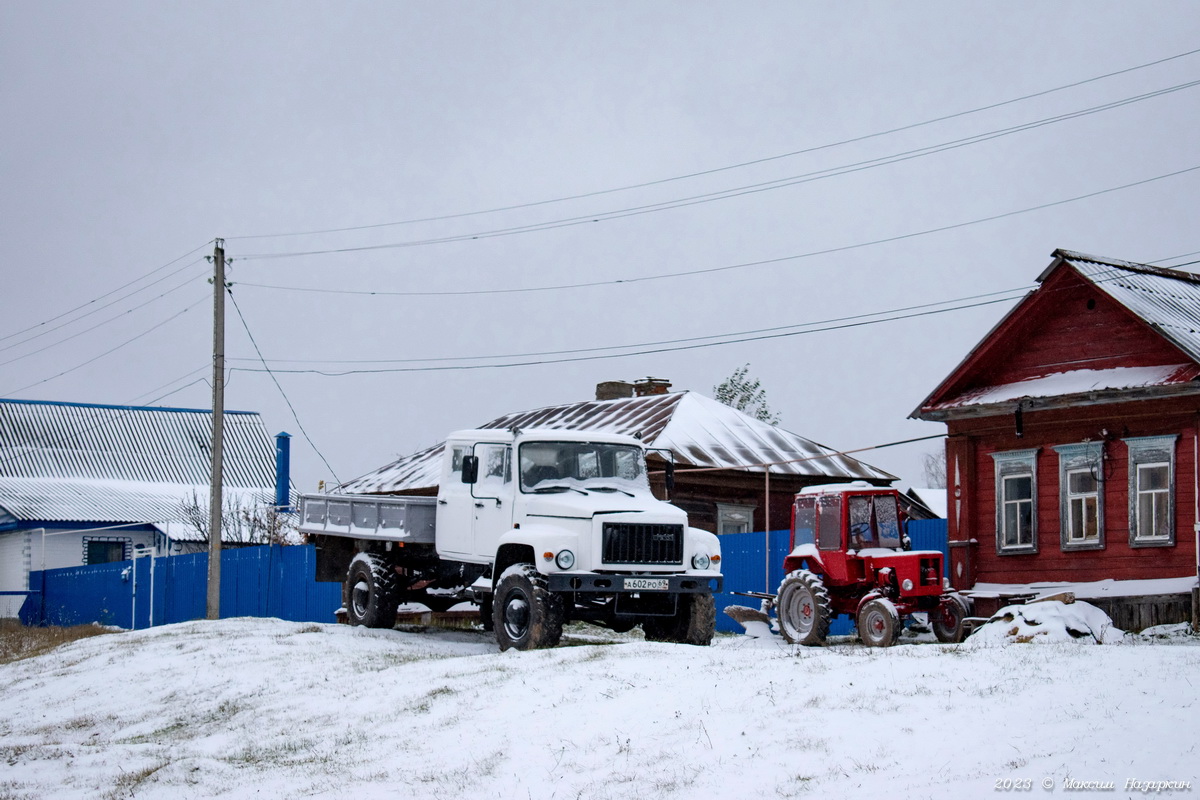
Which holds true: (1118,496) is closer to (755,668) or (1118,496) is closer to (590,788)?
(755,668)

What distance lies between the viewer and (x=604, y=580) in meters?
Result: 14.9

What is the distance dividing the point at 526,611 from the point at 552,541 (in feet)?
3.15

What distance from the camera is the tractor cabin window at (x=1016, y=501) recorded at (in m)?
22.0

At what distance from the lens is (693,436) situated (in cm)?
3041

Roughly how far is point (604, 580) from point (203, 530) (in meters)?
28.2

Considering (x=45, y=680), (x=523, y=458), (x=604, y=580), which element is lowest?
(x=45, y=680)

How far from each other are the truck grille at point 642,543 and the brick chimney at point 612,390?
21.9 meters

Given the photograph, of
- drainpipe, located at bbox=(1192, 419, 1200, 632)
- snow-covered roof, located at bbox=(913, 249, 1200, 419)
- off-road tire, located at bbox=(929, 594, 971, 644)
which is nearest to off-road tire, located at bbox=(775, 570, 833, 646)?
off-road tire, located at bbox=(929, 594, 971, 644)

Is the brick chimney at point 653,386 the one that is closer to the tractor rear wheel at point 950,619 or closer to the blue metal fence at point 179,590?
the blue metal fence at point 179,590

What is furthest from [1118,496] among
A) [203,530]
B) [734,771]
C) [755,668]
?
[203,530]

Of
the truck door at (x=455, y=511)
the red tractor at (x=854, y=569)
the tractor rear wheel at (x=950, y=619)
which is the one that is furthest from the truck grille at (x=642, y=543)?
the tractor rear wheel at (x=950, y=619)

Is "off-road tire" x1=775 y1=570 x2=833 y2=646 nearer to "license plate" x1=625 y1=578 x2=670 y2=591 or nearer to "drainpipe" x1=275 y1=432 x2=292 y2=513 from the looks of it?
"license plate" x1=625 y1=578 x2=670 y2=591

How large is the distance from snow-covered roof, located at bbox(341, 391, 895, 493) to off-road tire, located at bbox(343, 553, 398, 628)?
9605 millimetres

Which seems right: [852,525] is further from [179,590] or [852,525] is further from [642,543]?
[179,590]
